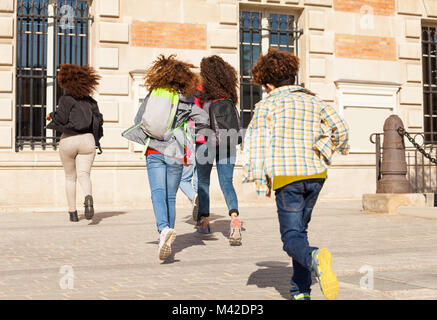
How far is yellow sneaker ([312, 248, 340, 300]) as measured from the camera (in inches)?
128

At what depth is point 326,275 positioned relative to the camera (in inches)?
129

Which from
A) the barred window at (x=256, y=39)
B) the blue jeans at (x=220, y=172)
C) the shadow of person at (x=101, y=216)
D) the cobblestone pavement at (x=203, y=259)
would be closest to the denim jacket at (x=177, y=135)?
the cobblestone pavement at (x=203, y=259)

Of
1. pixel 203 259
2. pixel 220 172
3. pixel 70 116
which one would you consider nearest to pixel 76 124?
pixel 70 116

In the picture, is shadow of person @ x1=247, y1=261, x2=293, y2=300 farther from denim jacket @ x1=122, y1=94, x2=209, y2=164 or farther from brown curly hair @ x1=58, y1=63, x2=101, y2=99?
brown curly hair @ x1=58, y1=63, x2=101, y2=99

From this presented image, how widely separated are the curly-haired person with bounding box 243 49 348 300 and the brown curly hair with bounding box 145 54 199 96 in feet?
5.76

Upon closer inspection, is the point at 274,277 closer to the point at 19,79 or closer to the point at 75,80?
the point at 75,80

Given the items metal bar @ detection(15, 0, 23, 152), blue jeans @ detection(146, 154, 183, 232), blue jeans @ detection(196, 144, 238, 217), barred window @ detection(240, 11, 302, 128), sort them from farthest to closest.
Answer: barred window @ detection(240, 11, 302, 128), metal bar @ detection(15, 0, 23, 152), blue jeans @ detection(196, 144, 238, 217), blue jeans @ detection(146, 154, 183, 232)

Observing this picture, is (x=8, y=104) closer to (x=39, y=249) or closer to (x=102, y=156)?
(x=102, y=156)

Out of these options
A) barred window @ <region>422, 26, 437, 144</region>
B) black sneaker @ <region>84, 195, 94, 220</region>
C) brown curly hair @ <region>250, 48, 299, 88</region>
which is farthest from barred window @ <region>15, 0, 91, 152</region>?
brown curly hair @ <region>250, 48, 299, 88</region>

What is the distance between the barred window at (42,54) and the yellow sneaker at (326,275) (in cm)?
916

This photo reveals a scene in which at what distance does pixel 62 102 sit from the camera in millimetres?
8625

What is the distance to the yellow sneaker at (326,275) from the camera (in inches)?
128

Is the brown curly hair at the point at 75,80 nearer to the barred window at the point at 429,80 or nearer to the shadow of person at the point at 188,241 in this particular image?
the shadow of person at the point at 188,241
